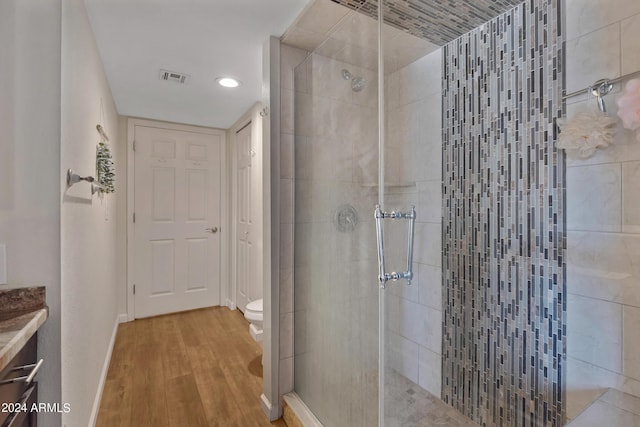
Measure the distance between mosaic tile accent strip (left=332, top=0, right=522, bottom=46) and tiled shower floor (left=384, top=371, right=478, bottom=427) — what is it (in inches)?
67.9

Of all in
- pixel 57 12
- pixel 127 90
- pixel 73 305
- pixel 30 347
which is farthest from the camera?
pixel 127 90

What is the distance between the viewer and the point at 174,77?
2340 mm

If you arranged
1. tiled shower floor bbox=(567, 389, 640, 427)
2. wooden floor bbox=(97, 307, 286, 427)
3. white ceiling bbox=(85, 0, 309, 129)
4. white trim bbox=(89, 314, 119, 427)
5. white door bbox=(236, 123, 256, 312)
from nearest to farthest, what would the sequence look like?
tiled shower floor bbox=(567, 389, 640, 427) < white ceiling bbox=(85, 0, 309, 129) < white trim bbox=(89, 314, 119, 427) < wooden floor bbox=(97, 307, 286, 427) < white door bbox=(236, 123, 256, 312)

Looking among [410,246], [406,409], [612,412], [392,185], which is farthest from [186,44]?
[612,412]

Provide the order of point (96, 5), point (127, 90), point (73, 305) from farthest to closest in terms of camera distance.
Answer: point (127, 90), point (96, 5), point (73, 305)

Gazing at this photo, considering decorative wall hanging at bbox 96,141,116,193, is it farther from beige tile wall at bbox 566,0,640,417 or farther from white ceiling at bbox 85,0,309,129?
beige tile wall at bbox 566,0,640,417

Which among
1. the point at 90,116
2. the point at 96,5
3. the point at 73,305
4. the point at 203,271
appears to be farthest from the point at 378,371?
the point at 203,271

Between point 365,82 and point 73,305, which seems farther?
point 365,82

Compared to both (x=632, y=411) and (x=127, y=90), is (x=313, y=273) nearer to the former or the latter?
(x=632, y=411)

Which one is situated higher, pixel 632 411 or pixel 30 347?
pixel 30 347

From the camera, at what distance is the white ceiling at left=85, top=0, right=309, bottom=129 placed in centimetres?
156

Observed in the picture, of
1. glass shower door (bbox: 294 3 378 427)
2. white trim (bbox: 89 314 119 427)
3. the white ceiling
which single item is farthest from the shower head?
white trim (bbox: 89 314 119 427)

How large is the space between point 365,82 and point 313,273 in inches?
41.6

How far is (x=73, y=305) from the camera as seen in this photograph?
1295 millimetres
